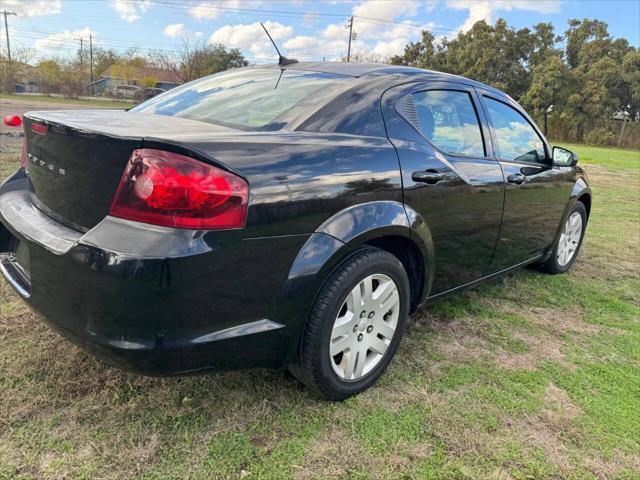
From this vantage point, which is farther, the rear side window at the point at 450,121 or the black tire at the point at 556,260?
the black tire at the point at 556,260

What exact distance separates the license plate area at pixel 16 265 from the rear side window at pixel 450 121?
1992 millimetres

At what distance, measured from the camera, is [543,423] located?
7.44 feet

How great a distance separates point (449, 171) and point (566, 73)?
1552 inches

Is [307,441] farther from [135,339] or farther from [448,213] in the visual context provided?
[448,213]

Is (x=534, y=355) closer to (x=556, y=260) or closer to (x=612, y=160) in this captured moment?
(x=556, y=260)

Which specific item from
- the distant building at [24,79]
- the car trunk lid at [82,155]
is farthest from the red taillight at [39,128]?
the distant building at [24,79]

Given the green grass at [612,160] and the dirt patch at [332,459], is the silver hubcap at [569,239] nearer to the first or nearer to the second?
the dirt patch at [332,459]

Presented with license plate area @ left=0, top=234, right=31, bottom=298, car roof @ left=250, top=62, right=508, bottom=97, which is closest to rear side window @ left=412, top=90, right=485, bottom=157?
car roof @ left=250, top=62, right=508, bottom=97

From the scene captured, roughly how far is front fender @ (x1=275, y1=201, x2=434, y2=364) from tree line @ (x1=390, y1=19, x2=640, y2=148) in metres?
39.0

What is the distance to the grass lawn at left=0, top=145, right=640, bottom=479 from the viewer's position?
1.90m

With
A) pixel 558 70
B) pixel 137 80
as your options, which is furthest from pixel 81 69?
pixel 558 70

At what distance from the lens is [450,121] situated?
2.88 metres

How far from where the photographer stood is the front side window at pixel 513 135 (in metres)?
3.25

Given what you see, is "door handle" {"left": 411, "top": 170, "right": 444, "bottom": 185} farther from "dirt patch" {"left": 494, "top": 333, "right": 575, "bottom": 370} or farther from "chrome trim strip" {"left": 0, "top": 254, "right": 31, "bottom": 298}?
"chrome trim strip" {"left": 0, "top": 254, "right": 31, "bottom": 298}
